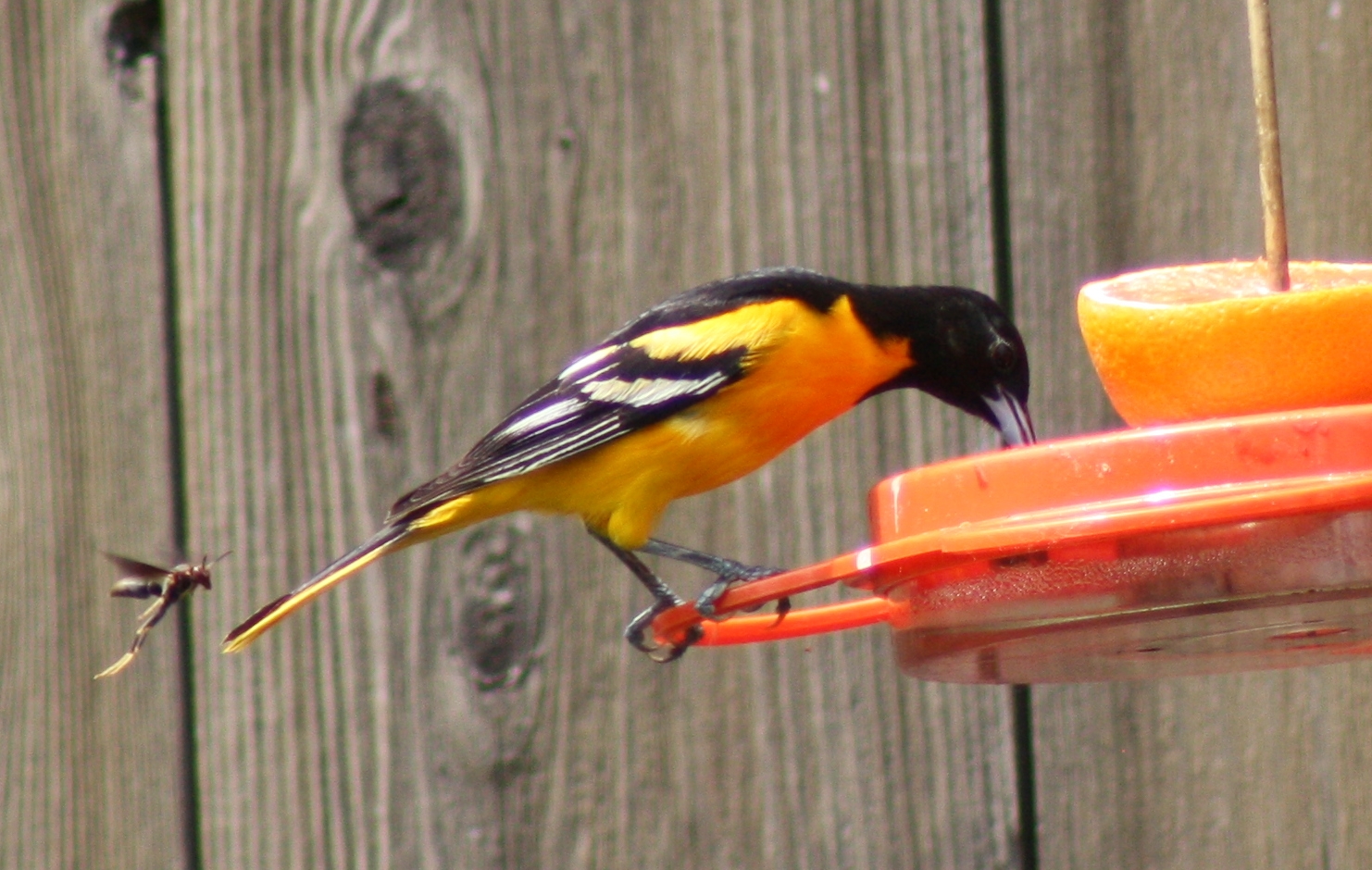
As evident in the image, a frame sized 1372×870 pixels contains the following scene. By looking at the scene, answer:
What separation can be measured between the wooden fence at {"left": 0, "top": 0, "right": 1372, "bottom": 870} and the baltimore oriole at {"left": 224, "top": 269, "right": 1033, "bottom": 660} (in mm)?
51

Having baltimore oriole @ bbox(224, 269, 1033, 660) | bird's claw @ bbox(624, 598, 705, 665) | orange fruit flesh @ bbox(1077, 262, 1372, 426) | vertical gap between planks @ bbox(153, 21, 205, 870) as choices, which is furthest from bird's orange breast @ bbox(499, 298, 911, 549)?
orange fruit flesh @ bbox(1077, 262, 1372, 426)

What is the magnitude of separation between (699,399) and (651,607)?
41 centimetres

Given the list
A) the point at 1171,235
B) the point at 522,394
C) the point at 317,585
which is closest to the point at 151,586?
the point at 317,585

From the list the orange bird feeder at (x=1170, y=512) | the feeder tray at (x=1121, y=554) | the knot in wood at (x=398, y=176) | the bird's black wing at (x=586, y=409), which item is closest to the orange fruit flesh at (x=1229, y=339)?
the orange bird feeder at (x=1170, y=512)

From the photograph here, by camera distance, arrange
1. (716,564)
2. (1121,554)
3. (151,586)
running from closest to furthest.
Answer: (1121,554) < (151,586) < (716,564)

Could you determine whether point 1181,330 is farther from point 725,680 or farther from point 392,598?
point 392,598

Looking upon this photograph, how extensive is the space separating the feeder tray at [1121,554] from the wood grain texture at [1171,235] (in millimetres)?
389

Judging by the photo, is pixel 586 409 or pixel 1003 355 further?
pixel 586 409

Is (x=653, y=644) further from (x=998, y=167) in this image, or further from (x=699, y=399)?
(x=998, y=167)

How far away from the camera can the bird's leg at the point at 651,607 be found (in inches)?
74.2

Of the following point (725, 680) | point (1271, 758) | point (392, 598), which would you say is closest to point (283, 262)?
point (392, 598)

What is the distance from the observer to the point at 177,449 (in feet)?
6.56

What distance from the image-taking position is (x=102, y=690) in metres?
1.96

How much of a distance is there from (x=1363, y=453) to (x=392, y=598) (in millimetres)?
1186
